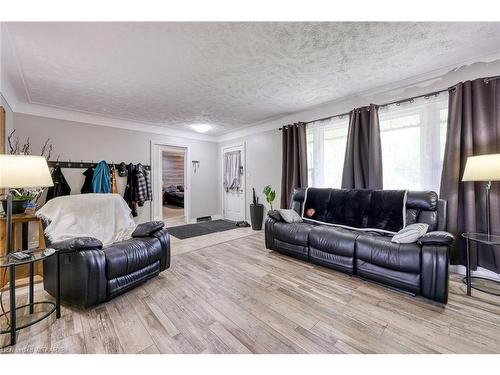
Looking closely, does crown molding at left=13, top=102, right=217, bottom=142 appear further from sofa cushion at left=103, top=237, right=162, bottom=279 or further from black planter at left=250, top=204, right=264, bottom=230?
sofa cushion at left=103, top=237, right=162, bottom=279

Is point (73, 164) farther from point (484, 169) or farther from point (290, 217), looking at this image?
point (484, 169)

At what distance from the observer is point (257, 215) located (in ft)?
15.7

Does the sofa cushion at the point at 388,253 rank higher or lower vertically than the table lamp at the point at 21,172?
lower

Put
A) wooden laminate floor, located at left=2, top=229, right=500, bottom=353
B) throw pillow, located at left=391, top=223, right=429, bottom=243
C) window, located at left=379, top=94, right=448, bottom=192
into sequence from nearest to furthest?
wooden laminate floor, located at left=2, top=229, right=500, bottom=353
throw pillow, located at left=391, top=223, right=429, bottom=243
window, located at left=379, top=94, right=448, bottom=192

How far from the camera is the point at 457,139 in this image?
7.99 feet

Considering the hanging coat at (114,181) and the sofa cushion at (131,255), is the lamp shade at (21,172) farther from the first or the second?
the hanging coat at (114,181)

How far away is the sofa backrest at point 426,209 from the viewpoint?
2366mm

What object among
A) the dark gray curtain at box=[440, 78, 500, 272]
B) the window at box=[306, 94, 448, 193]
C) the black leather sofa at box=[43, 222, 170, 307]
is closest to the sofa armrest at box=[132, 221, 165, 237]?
the black leather sofa at box=[43, 222, 170, 307]

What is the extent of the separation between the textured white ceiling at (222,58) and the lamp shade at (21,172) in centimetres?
109

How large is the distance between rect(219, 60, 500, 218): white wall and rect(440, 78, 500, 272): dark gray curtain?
194 mm

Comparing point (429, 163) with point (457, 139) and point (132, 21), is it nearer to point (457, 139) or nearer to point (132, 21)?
point (457, 139)

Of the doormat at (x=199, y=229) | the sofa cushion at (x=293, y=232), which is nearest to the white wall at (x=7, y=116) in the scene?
the doormat at (x=199, y=229)

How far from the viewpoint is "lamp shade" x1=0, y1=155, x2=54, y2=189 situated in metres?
1.47

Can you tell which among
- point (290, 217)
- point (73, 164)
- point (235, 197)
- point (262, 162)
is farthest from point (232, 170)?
point (73, 164)
